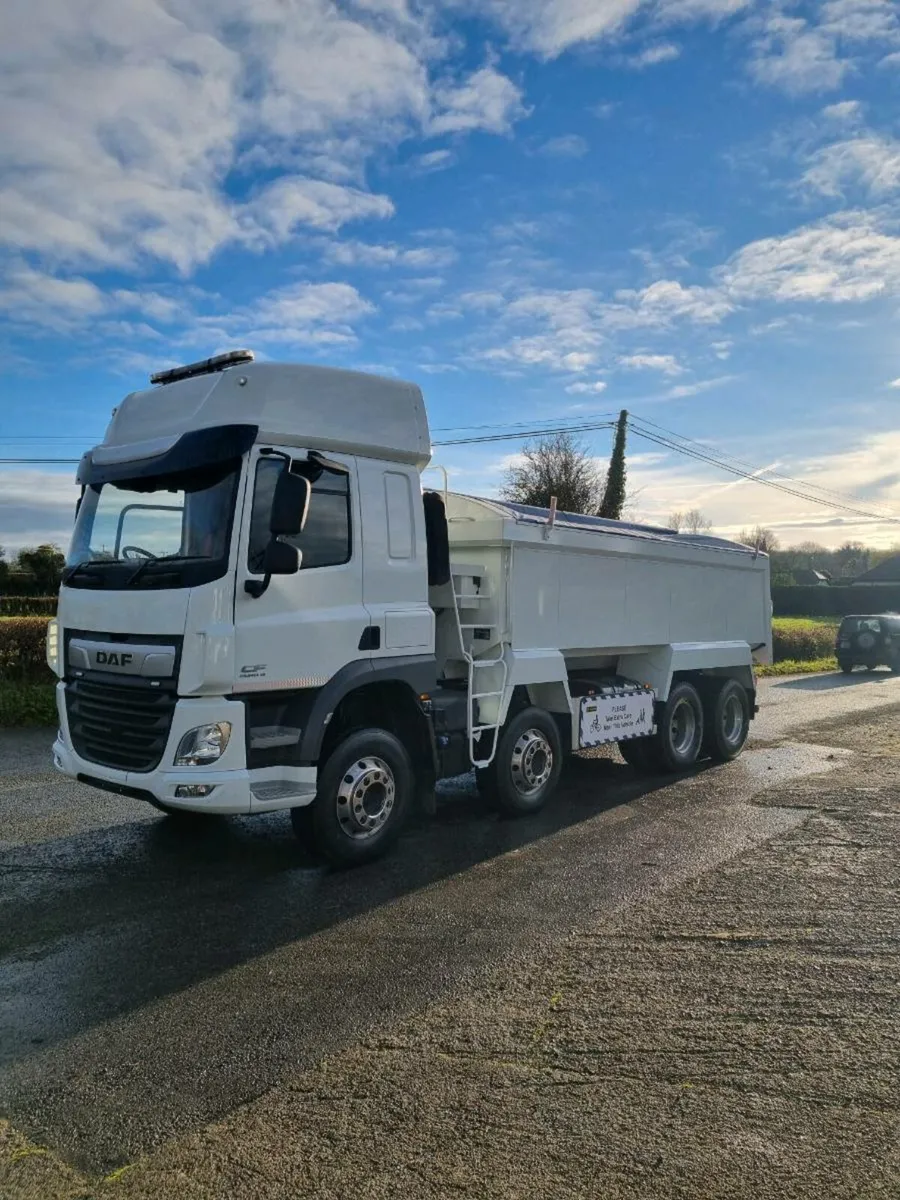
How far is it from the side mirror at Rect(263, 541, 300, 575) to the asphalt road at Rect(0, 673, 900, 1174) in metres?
2.04

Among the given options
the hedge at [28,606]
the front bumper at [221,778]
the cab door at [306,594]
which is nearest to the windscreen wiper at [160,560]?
the cab door at [306,594]

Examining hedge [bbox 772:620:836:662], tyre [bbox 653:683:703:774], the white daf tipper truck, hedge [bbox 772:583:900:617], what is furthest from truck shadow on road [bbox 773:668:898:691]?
hedge [bbox 772:583:900:617]

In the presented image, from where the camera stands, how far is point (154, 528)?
5824mm

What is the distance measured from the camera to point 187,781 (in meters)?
5.29

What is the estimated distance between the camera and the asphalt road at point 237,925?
3.46 m

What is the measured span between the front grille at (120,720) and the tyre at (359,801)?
1.06 metres

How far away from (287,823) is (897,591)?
55023 millimetres

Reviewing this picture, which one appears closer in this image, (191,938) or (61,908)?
(191,938)

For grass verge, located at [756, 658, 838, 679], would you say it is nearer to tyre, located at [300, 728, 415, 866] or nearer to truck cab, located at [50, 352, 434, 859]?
tyre, located at [300, 728, 415, 866]

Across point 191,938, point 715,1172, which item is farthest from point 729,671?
point 715,1172

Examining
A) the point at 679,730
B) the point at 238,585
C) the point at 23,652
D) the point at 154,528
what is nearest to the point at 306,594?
the point at 238,585

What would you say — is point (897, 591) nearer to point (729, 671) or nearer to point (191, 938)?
point (729, 671)

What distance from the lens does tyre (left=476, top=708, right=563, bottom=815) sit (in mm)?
7348

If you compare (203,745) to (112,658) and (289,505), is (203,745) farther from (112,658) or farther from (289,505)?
(289,505)
